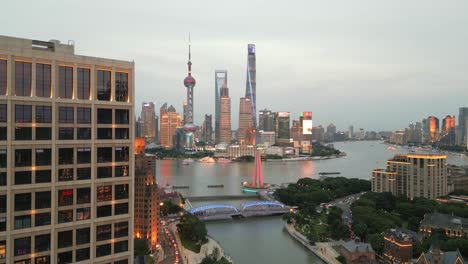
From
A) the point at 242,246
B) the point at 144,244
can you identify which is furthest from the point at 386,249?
the point at 144,244

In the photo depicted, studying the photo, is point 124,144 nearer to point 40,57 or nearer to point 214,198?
point 40,57

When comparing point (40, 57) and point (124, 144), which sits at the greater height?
point (40, 57)

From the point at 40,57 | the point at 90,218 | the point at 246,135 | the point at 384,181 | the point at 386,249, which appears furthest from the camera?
the point at 246,135

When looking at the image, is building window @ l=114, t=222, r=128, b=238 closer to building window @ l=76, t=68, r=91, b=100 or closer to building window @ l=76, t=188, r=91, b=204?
building window @ l=76, t=188, r=91, b=204

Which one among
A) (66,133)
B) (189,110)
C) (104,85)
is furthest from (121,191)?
(189,110)

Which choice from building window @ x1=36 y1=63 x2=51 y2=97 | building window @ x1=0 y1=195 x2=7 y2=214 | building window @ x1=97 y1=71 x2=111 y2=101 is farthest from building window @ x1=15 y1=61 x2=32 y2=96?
building window @ x1=0 y1=195 x2=7 y2=214

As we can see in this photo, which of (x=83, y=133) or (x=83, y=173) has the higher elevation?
(x=83, y=133)

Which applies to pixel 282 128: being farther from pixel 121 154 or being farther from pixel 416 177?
pixel 121 154
